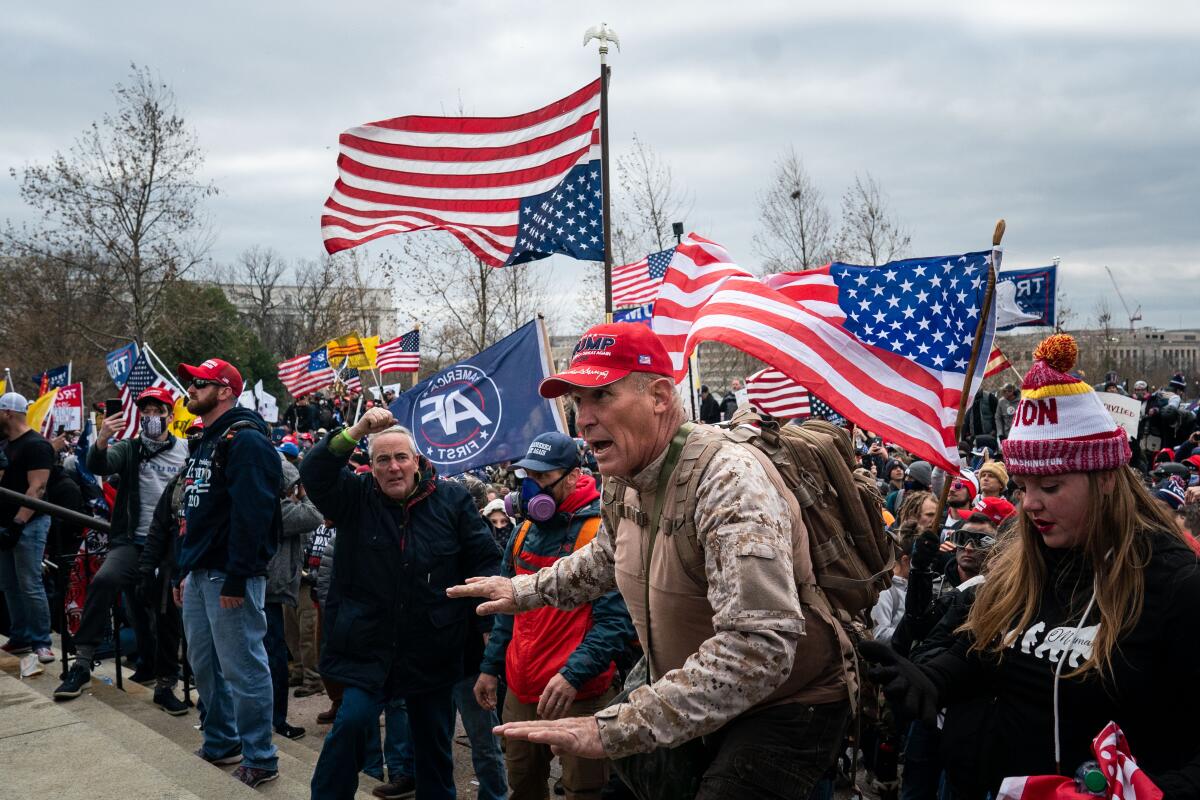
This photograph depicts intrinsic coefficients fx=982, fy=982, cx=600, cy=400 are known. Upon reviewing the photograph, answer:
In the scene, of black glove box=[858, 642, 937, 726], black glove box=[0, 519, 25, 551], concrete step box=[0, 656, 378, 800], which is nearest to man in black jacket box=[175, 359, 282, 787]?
concrete step box=[0, 656, 378, 800]

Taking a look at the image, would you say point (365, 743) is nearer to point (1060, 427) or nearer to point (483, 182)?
point (1060, 427)

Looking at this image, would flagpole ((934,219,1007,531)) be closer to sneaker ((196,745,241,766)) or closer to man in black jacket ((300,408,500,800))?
man in black jacket ((300,408,500,800))

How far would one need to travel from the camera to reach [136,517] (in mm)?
7320

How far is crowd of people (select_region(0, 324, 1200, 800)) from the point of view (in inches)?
92.2

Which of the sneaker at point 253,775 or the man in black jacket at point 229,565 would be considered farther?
the man in black jacket at point 229,565

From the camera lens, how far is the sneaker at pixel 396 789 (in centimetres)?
595

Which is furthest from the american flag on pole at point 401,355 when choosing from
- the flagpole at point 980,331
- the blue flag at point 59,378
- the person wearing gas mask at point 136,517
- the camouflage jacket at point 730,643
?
the camouflage jacket at point 730,643

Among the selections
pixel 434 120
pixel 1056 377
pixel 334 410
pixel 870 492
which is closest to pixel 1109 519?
pixel 1056 377

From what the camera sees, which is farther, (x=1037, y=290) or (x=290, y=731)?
(x=1037, y=290)

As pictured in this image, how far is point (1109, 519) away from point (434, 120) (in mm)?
5933

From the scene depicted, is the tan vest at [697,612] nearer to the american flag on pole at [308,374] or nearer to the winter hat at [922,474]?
the winter hat at [922,474]

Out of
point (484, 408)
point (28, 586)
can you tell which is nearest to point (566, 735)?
point (484, 408)

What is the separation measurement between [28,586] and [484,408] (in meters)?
4.64

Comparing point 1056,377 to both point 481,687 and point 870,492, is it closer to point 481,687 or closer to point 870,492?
point 870,492
